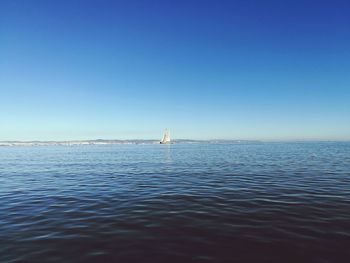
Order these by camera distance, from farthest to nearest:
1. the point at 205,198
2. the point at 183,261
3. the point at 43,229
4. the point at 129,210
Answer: the point at 205,198
the point at 129,210
the point at 43,229
the point at 183,261

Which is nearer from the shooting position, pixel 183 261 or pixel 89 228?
pixel 183 261

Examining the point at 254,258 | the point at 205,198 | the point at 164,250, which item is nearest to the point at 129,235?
the point at 164,250

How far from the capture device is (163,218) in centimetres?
1037

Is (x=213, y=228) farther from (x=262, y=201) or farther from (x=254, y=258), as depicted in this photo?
(x=262, y=201)

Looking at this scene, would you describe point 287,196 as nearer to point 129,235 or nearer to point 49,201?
point 129,235

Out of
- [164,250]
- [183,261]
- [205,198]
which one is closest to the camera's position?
[183,261]

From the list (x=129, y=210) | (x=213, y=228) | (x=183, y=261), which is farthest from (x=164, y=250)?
(x=129, y=210)

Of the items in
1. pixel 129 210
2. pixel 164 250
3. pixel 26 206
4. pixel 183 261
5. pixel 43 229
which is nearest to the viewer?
pixel 183 261

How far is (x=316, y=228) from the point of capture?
8.79 metres

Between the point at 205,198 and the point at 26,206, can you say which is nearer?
the point at 26,206

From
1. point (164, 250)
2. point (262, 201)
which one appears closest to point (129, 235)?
point (164, 250)

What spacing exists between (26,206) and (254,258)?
12.7m

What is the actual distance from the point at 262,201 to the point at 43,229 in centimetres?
1132

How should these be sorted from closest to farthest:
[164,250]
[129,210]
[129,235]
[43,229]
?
[164,250] < [129,235] < [43,229] < [129,210]
